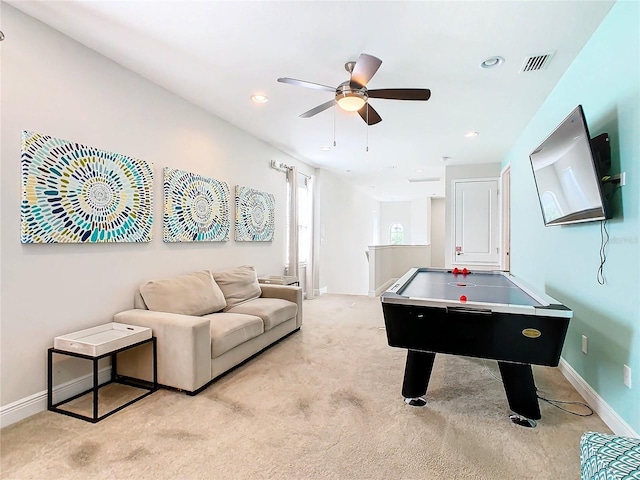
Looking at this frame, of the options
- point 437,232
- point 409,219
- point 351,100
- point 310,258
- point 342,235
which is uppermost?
point 351,100

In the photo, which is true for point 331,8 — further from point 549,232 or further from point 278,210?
point 278,210

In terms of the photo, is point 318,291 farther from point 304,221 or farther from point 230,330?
point 230,330

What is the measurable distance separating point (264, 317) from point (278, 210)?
238 centimetres

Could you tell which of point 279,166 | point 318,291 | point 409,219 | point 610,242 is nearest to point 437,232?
point 409,219

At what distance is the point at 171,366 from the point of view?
2.53 m

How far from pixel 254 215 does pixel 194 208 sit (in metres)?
1.15

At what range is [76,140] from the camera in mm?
2482

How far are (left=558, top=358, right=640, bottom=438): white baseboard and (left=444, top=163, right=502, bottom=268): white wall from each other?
3712mm

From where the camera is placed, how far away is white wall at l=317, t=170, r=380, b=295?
22.8 feet

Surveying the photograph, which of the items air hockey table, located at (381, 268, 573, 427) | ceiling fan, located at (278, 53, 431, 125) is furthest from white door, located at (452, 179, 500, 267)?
ceiling fan, located at (278, 53, 431, 125)

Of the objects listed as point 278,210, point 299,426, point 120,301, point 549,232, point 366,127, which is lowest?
point 299,426

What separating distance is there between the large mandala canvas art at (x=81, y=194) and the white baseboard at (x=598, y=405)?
360 cm

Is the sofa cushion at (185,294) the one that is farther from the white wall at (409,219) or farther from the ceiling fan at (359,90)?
the white wall at (409,219)

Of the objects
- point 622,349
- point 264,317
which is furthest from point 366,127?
point 622,349
